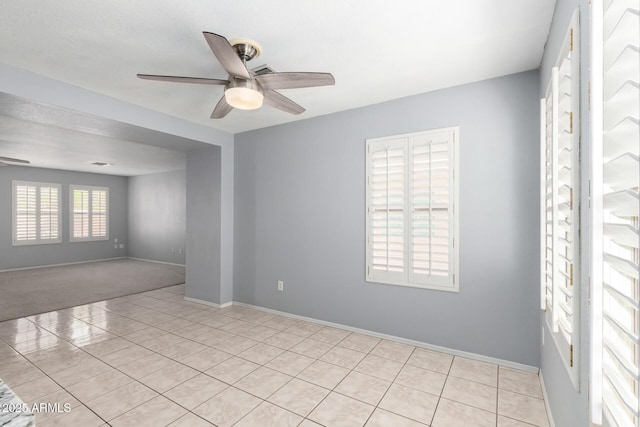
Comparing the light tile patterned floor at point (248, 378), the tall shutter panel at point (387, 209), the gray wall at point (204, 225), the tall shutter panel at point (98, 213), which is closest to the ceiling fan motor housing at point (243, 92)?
the tall shutter panel at point (387, 209)

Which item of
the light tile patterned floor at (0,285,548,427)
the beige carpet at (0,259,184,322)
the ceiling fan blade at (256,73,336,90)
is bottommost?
the beige carpet at (0,259,184,322)

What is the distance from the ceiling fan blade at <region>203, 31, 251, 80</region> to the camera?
5.23 feet

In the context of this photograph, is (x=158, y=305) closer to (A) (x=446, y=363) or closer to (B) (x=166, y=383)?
(B) (x=166, y=383)

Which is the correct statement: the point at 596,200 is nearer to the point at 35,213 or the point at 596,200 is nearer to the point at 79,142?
the point at 79,142

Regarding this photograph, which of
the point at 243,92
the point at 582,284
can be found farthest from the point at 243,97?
the point at 582,284

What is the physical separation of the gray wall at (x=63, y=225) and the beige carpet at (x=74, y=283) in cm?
40

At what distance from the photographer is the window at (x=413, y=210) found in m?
2.86

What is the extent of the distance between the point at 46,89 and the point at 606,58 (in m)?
3.78

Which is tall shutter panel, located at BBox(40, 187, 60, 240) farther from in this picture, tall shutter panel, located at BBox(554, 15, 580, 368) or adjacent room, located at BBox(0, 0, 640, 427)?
tall shutter panel, located at BBox(554, 15, 580, 368)

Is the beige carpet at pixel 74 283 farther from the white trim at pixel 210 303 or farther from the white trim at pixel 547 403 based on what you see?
the white trim at pixel 547 403

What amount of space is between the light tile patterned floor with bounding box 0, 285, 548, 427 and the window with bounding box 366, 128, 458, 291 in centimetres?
79

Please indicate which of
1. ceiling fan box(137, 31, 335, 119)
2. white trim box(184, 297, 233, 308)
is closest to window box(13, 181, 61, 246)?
white trim box(184, 297, 233, 308)

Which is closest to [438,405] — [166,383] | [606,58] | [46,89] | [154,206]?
[166,383]

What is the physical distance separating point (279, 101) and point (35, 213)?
326 inches
